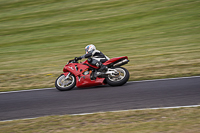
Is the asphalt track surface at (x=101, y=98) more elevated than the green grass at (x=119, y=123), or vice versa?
the asphalt track surface at (x=101, y=98)

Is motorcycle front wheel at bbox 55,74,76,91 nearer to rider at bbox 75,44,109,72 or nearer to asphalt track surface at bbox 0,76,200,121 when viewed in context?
asphalt track surface at bbox 0,76,200,121

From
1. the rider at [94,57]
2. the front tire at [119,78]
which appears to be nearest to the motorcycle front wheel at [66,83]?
the rider at [94,57]

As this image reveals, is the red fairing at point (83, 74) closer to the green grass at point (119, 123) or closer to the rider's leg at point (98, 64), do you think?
the rider's leg at point (98, 64)

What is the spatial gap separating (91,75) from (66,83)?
95 cm

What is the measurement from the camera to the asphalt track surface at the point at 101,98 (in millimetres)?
7031

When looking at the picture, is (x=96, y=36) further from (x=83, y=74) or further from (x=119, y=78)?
(x=119, y=78)

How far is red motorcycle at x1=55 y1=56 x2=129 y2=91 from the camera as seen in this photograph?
30.1ft

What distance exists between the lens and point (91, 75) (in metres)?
9.38

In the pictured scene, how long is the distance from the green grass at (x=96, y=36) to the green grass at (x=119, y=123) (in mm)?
4450

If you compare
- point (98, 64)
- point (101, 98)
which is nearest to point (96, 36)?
point (98, 64)

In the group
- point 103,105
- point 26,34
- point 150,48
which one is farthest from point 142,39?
point 103,105

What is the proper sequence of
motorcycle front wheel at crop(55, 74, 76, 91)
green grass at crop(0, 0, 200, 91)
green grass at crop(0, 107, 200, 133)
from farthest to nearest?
green grass at crop(0, 0, 200, 91), motorcycle front wheel at crop(55, 74, 76, 91), green grass at crop(0, 107, 200, 133)

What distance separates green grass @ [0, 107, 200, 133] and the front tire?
2.86m

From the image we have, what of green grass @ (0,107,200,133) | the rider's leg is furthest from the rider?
green grass @ (0,107,200,133)
